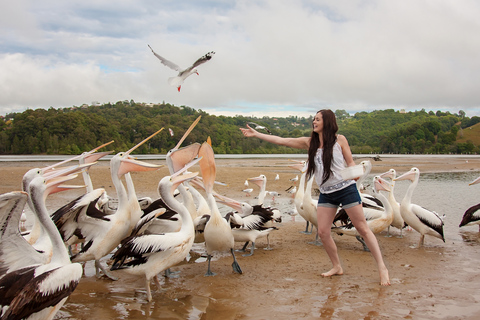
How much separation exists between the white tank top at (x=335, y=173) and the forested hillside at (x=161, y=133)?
1555cm

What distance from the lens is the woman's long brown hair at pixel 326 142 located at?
13.1 ft

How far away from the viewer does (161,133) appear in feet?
149

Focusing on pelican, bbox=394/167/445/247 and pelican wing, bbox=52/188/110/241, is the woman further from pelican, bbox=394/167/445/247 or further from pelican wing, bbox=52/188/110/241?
pelican, bbox=394/167/445/247

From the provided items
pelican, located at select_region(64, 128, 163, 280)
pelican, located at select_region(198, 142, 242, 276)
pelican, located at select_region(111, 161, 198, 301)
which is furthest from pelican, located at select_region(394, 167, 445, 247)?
pelican, located at select_region(64, 128, 163, 280)

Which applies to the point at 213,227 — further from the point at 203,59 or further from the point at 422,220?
the point at 422,220

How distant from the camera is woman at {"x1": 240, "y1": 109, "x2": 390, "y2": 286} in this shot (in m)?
3.99

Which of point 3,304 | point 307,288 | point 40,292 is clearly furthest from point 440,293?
point 3,304

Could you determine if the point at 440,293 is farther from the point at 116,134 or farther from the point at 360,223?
the point at 116,134

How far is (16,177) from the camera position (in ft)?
51.3

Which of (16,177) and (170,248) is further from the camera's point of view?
(16,177)

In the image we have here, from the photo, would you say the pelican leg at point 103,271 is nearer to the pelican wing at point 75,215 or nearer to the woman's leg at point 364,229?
the pelican wing at point 75,215

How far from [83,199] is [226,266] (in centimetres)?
208

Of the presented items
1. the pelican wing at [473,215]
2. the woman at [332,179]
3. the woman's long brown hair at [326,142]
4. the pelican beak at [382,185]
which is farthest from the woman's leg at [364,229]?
the pelican wing at [473,215]

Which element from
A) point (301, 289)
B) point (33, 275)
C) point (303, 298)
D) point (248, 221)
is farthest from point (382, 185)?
point (33, 275)
